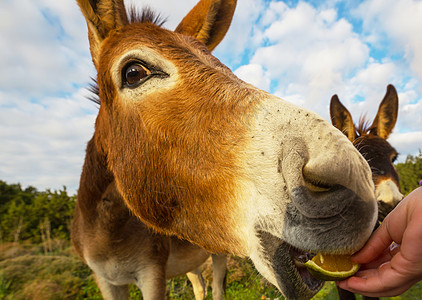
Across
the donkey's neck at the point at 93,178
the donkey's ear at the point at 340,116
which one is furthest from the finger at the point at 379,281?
the donkey's ear at the point at 340,116

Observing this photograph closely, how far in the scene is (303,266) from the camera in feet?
3.75

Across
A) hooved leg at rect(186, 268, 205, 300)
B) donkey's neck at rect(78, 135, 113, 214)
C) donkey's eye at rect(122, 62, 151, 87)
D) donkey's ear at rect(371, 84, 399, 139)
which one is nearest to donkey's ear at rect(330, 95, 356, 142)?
donkey's ear at rect(371, 84, 399, 139)

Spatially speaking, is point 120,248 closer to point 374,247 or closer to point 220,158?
point 220,158

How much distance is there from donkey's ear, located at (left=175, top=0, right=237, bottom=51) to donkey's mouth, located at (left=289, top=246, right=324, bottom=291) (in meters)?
2.38

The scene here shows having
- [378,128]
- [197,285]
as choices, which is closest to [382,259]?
[378,128]

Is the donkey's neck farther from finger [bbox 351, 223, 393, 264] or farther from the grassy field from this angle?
the grassy field

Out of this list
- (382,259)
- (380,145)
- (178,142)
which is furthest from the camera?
(380,145)

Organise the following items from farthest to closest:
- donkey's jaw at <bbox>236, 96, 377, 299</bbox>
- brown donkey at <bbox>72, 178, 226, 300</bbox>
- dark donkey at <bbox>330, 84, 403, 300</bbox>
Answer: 1. dark donkey at <bbox>330, 84, 403, 300</bbox>
2. brown donkey at <bbox>72, 178, 226, 300</bbox>
3. donkey's jaw at <bbox>236, 96, 377, 299</bbox>

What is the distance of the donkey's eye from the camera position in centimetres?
173

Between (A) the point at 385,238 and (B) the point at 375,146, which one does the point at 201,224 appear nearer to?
(A) the point at 385,238

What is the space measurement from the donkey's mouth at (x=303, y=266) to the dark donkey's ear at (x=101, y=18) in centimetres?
228

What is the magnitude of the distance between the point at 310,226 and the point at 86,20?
2399 mm

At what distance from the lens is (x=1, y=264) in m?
8.30

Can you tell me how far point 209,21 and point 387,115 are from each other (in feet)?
14.5
